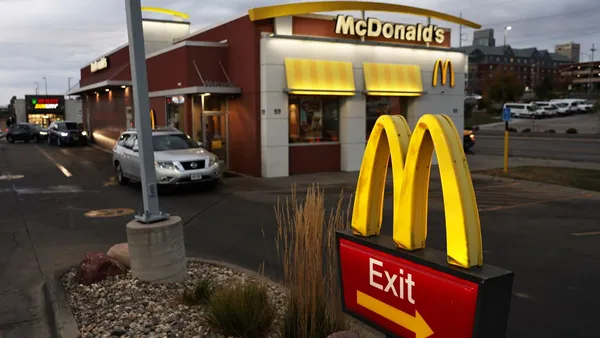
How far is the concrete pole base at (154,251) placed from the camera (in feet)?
20.0

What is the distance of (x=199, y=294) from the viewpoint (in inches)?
219

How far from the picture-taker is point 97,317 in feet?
17.4

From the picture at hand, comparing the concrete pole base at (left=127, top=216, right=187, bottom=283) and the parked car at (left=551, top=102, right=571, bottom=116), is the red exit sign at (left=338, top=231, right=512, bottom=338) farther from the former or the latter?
the parked car at (left=551, top=102, right=571, bottom=116)

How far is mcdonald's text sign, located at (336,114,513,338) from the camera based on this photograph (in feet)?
10.1

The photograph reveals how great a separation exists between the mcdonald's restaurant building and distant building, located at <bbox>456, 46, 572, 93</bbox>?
103515 mm

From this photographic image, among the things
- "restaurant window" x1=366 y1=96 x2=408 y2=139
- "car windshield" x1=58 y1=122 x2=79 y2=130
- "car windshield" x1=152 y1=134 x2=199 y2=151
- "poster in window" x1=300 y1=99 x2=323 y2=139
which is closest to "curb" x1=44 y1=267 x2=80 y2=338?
"car windshield" x1=152 y1=134 x2=199 y2=151

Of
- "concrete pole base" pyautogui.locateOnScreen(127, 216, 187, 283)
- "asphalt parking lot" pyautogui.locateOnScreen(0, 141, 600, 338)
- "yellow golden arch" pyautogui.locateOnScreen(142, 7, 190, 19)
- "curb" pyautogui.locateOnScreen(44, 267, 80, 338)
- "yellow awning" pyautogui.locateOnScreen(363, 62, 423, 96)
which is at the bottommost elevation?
"asphalt parking lot" pyautogui.locateOnScreen(0, 141, 600, 338)

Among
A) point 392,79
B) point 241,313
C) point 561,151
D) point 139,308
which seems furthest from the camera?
point 561,151

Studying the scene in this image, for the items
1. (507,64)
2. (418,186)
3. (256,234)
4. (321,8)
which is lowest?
(256,234)

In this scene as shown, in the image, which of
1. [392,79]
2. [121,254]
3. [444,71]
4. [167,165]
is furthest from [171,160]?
[444,71]

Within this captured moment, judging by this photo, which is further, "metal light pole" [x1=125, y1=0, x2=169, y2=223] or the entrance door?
the entrance door

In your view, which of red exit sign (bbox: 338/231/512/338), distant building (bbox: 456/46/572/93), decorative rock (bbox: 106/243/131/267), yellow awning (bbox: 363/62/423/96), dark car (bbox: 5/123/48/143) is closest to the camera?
red exit sign (bbox: 338/231/512/338)

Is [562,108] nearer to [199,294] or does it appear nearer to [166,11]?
[166,11]

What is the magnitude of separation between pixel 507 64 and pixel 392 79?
118 meters
